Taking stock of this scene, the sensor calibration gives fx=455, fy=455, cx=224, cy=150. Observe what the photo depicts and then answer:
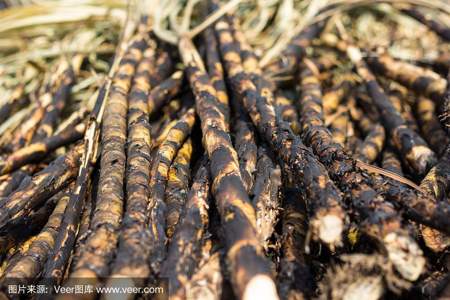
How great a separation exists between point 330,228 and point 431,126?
943mm

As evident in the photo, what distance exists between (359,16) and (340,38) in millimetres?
415

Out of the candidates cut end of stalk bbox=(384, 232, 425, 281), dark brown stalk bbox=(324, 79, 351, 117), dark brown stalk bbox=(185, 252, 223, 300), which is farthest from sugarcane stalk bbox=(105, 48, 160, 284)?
dark brown stalk bbox=(324, 79, 351, 117)

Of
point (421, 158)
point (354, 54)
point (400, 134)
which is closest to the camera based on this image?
point (421, 158)

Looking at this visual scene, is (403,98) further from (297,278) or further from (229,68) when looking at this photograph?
(297,278)

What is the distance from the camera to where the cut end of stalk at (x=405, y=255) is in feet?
3.31

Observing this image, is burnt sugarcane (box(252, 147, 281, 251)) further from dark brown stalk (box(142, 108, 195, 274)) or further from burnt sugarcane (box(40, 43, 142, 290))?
burnt sugarcane (box(40, 43, 142, 290))

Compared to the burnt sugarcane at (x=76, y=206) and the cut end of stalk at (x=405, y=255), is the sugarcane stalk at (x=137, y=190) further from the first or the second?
the cut end of stalk at (x=405, y=255)

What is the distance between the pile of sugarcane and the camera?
108cm

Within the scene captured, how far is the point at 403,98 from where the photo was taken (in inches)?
81.4

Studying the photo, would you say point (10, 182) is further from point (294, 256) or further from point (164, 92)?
point (294, 256)

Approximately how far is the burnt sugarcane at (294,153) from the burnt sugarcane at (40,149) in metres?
0.66

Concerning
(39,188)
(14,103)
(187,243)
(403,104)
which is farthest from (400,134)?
(14,103)

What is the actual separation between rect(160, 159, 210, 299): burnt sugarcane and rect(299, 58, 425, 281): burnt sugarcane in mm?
370

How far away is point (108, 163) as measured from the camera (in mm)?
1412
